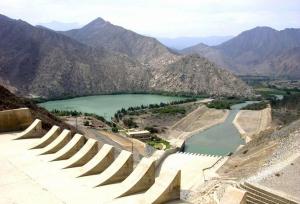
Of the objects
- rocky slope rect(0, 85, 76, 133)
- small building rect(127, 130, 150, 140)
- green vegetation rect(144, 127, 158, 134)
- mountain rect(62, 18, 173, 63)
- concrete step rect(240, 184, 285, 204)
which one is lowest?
green vegetation rect(144, 127, 158, 134)

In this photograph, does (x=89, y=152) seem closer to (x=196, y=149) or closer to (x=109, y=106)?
(x=196, y=149)

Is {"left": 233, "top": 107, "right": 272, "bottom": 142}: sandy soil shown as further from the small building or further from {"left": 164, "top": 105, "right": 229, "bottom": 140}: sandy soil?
the small building

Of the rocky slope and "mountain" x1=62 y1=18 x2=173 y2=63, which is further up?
"mountain" x1=62 y1=18 x2=173 y2=63

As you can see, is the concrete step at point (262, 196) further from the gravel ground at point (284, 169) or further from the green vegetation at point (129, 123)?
the green vegetation at point (129, 123)

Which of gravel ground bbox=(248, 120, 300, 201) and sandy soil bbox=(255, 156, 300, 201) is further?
gravel ground bbox=(248, 120, 300, 201)

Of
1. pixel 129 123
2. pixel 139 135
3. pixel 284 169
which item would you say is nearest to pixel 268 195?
pixel 284 169

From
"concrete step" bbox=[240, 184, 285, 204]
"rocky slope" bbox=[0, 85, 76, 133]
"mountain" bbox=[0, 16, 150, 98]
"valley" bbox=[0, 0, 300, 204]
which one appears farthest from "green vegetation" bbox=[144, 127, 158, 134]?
"mountain" bbox=[0, 16, 150, 98]

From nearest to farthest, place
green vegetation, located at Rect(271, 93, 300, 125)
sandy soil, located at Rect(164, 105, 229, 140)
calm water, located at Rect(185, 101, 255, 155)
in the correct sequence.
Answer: calm water, located at Rect(185, 101, 255, 155) → sandy soil, located at Rect(164, 105, 229, 140) → green vegetation, located at Rect(271, 93, 300, 125)

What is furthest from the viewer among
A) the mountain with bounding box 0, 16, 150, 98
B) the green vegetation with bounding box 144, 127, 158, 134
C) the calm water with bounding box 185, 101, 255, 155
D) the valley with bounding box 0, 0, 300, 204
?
the mountain with bounding box 0, 16, 150, 98
